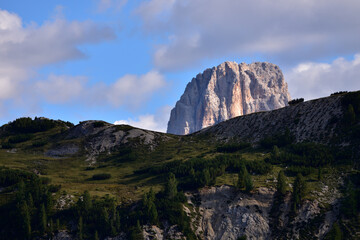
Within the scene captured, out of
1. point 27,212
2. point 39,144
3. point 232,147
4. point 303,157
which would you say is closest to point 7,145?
point 39,144

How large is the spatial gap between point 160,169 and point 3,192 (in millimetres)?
47236

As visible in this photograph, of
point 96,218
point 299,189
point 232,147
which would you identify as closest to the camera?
point 299,189

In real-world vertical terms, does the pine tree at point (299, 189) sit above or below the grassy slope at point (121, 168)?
below

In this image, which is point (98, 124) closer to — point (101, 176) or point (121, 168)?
point (121, 168)

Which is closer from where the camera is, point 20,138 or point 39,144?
point 39,144

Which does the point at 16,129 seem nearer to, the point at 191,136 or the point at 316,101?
the point at 191,136

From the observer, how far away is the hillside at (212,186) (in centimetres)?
8162

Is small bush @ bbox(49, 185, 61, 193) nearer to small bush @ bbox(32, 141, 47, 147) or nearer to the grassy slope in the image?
the grassy slope

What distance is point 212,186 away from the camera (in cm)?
9650

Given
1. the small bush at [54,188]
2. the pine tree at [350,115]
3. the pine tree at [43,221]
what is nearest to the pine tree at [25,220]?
the pine tree at [43,221]

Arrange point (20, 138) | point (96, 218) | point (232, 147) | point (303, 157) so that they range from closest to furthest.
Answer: point (96, 218)
point (303, 157)
point (232, 147)
point (20, 138)

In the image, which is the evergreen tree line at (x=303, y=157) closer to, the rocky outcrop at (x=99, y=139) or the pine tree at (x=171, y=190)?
the pine tree at (x=171, y=190)

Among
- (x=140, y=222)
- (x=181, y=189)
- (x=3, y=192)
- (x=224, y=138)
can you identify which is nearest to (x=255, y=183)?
(x=181, y=189)

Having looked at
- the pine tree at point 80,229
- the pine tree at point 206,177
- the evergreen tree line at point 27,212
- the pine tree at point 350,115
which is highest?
the pine tree at point 350,115
